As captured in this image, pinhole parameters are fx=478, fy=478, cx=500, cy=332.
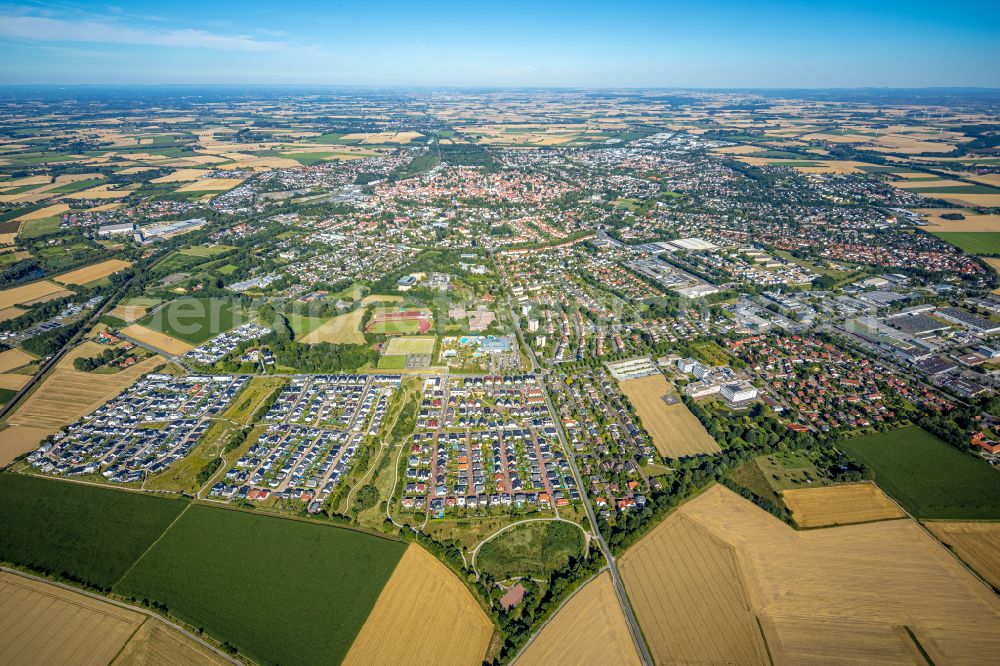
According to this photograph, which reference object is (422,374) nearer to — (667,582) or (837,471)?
(667,582)

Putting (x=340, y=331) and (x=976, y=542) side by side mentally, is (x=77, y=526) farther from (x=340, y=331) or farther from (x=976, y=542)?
(x=976, y=542)

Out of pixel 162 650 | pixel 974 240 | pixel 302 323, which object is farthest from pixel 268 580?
pixel 974 240

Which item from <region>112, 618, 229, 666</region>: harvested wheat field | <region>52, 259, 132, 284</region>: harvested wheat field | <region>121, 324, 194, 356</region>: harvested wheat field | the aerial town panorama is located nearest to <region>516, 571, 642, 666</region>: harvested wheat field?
the aerial town panorama

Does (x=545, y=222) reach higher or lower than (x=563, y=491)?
higher

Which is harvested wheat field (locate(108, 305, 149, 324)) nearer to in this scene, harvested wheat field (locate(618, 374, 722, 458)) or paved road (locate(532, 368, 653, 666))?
paved road (locate(532, 368, 653, 666))

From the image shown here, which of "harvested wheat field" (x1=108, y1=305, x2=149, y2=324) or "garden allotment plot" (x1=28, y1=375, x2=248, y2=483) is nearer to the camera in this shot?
"garden allotment plot" (x1=28, y1=375, x2=248, y2=483)

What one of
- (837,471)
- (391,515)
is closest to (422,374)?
(391,515)
